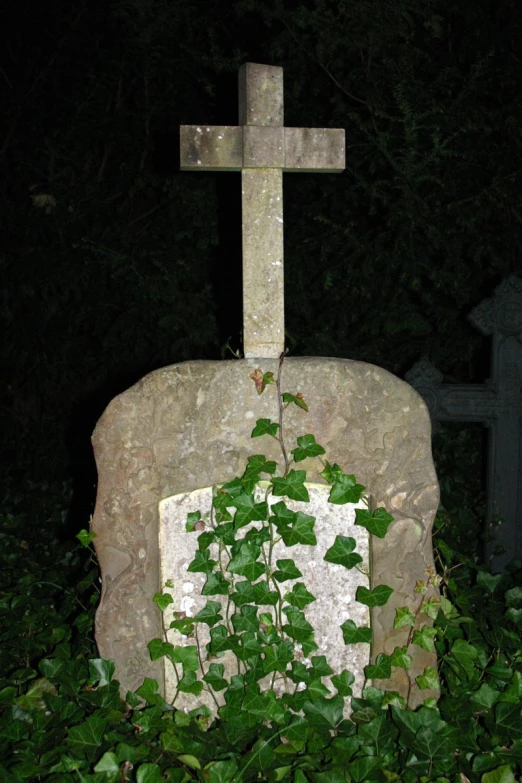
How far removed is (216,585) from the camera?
100 inches

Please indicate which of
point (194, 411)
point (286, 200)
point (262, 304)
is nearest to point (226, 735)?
point (194, 411)

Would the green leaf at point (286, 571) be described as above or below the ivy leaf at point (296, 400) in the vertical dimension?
below

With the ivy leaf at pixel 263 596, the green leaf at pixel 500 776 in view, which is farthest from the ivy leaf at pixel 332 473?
the green leaf at pixel 500 776

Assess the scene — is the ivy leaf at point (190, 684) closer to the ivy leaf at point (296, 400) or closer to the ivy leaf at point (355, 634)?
the ivy leaf at point (355, 634)

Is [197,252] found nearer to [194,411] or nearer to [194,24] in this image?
[194,24]

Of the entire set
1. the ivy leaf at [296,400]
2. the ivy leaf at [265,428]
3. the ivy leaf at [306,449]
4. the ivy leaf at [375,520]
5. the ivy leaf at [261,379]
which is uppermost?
the ivy leaf at [261,379]

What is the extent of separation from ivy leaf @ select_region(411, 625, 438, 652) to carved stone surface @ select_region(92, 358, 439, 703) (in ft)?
0.86

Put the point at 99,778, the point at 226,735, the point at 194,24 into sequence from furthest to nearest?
the point at 194,24
the point at 226,735
the point at 99,778

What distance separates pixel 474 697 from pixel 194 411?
1388mm

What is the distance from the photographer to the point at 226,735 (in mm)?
2434

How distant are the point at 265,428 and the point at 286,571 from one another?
0.50 meters

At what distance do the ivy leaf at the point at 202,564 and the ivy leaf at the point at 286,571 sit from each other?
0.22 m

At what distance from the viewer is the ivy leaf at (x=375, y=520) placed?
2535 mm

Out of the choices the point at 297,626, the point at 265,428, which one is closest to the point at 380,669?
the point at 297,626
